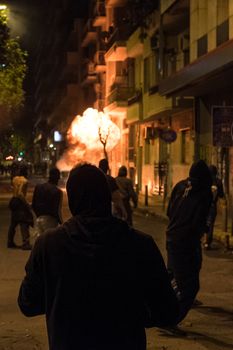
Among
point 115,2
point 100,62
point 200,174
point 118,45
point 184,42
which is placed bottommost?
point 200,174

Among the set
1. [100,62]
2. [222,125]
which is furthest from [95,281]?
[100,62]

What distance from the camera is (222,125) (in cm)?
1530

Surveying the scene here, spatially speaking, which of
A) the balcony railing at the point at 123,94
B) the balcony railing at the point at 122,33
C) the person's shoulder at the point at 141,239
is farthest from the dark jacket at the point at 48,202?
the balcony railing at the point at 122,33

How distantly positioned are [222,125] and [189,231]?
855 centimetres

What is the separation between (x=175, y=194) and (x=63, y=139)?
7248 cm

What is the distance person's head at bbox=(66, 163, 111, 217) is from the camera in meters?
2.91

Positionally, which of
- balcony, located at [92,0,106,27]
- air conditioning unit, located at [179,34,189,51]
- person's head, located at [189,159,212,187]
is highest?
balcony, located at [92,0,106,27]

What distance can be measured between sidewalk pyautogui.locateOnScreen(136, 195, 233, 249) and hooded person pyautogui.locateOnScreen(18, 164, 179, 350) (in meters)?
11.3

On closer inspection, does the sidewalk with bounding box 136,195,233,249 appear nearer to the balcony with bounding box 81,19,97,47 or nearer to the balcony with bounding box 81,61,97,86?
the balcony with bounding box 81,61,97,86

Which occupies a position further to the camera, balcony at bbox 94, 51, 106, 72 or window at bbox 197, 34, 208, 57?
balcony at bbox 94, 51, 106, 72

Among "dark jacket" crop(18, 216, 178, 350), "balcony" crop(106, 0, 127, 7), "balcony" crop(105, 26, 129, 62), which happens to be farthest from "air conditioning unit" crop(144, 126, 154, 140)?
A: "dark jacket" crop(18, 216, 178, 350)

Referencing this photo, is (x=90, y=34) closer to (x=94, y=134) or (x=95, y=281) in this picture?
(x=94, y=134)

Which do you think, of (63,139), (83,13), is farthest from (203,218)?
(63,139)

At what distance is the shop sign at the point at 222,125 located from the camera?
49.7 feet
